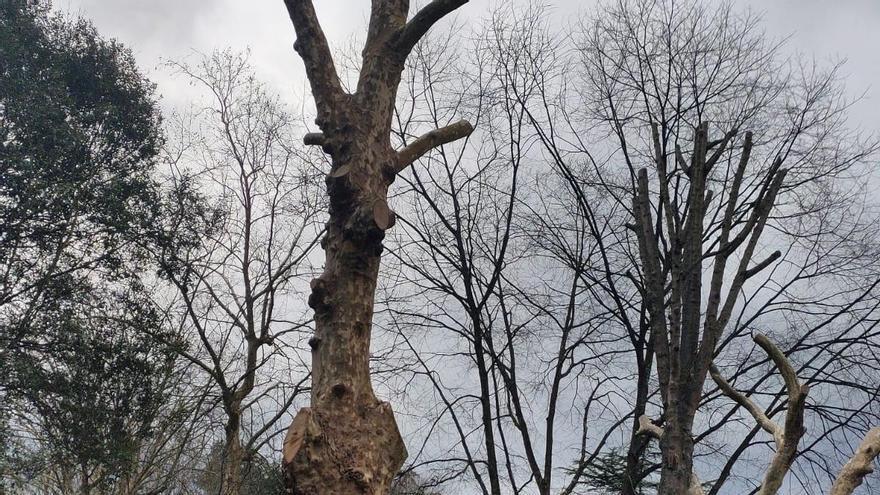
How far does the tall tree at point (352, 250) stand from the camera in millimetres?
2984

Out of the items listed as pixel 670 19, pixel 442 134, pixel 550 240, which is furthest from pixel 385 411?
pixel 670 19

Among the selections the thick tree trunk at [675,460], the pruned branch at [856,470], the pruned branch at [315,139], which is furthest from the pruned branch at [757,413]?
the pruned branch at [315,139]

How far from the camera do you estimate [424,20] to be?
4.05 m

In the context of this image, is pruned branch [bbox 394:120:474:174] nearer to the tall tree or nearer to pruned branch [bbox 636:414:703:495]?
the tall tree

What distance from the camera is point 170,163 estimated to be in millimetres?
12781

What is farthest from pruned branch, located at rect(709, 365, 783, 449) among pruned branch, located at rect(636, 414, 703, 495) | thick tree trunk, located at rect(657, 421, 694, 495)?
thick tree trunk, located at rect(657, 421, 694, 495)

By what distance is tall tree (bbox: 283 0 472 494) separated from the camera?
2984 mm

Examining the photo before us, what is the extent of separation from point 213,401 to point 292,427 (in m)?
10.0

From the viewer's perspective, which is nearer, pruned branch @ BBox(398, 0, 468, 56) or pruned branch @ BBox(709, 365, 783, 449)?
pruned branch @ BBox(709, 365, 783, 449)

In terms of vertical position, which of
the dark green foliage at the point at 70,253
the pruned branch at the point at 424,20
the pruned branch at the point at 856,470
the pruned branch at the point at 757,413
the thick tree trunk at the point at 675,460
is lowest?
the pruned branch at the point at 856,470

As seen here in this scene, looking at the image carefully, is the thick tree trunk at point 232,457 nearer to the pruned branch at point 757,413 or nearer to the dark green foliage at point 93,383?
the dark green foliage at point 93,383

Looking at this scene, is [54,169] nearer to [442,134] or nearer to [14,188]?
[14,188]

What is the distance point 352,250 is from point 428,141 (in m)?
1.18

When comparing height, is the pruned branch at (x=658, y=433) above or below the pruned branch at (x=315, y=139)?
below
